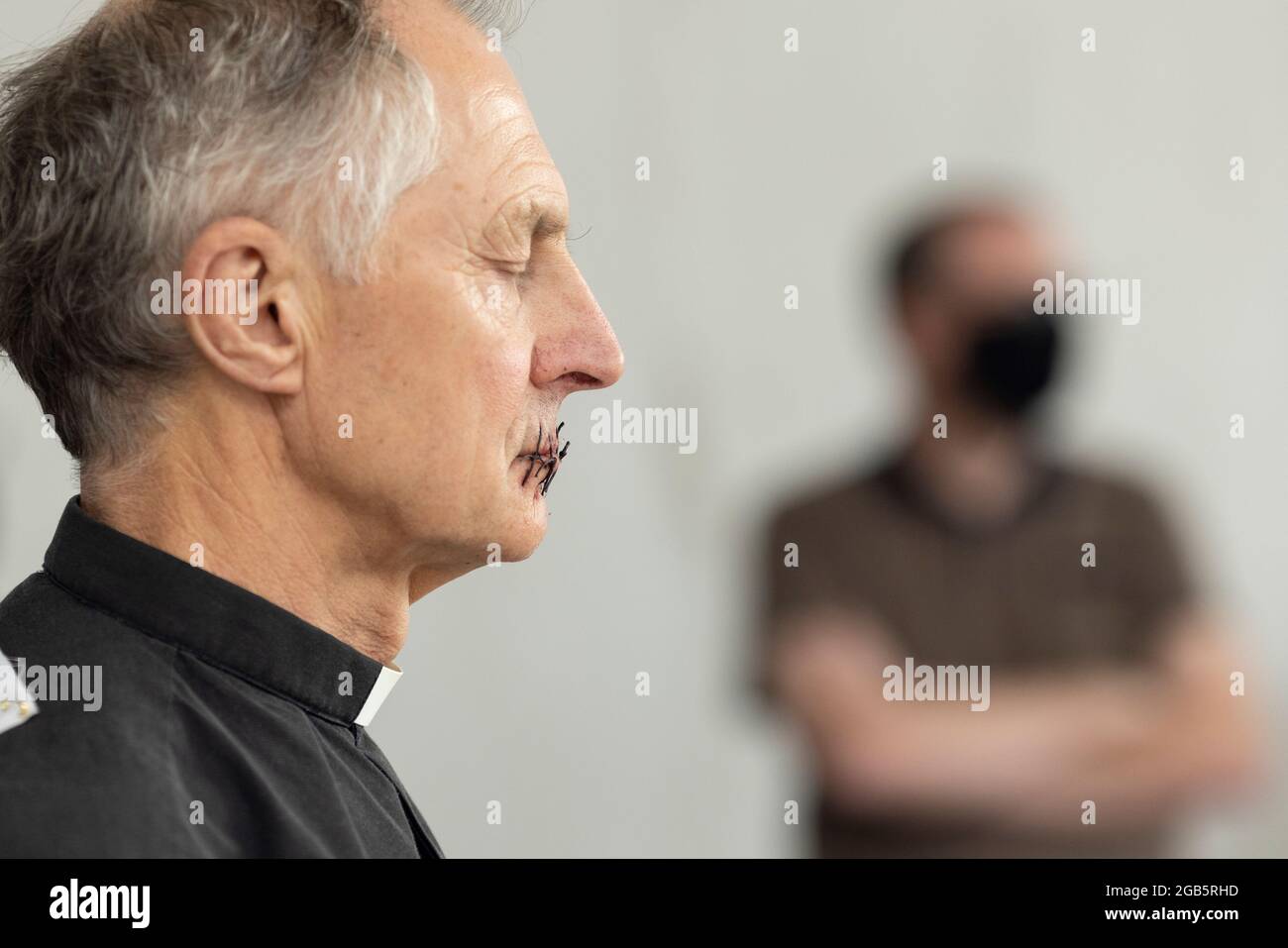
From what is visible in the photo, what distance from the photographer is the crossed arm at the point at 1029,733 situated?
6.24 feet

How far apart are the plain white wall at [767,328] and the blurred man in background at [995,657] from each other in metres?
0.63

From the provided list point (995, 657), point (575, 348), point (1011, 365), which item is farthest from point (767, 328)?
point (575, 348)

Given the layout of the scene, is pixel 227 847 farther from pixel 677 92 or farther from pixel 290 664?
pixel 677 92

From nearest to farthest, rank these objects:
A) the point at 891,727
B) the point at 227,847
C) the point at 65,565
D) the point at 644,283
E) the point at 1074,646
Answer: the point at 227,847 < the point at 65,565 < the point at 891,727 < the point at 1074,646 < the point at 644,283

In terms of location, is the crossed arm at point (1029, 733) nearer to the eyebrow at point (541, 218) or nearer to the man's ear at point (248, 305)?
the eyebrow at point (541, 218)

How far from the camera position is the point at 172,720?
757 mm

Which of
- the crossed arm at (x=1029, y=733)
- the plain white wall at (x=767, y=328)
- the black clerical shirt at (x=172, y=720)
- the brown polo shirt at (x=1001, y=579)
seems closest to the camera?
the black clerical shirt at (x=172, y=720)

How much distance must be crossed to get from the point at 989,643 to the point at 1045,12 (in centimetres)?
143

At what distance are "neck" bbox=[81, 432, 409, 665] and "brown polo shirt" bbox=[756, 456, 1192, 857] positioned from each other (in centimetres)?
117

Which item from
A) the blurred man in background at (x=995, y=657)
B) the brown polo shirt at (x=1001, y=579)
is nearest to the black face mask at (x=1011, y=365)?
the blurred man in background at (x=995, y=657)

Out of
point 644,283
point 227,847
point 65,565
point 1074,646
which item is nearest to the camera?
point 227,847

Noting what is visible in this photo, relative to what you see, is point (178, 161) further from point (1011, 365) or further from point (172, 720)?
point (1011, 365)

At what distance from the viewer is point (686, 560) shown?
2.75m

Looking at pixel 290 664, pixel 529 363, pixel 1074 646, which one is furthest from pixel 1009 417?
pixel 290 664
